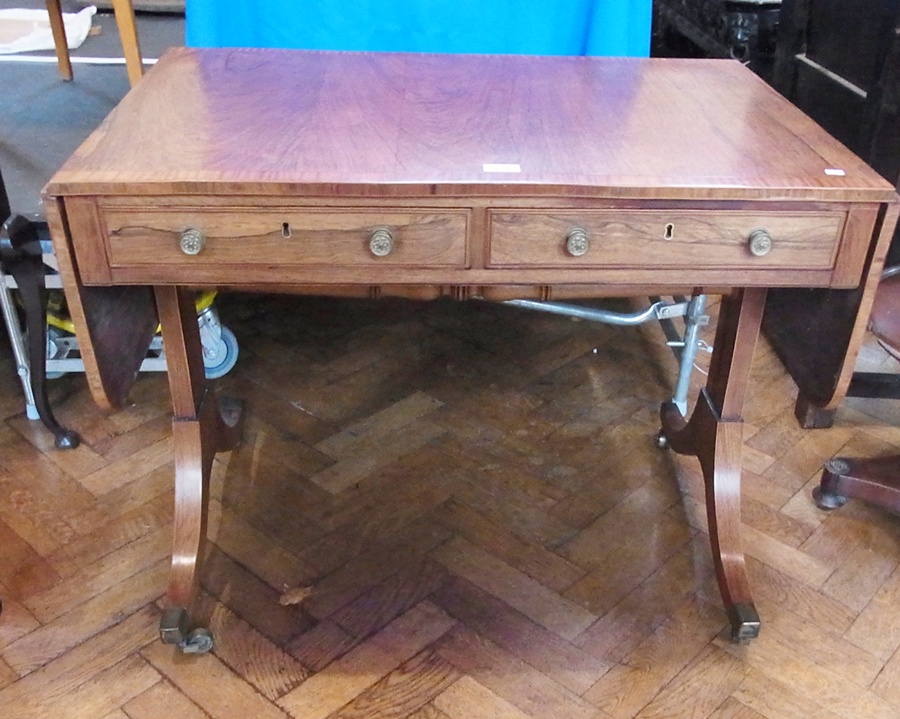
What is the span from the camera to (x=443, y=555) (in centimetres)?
147

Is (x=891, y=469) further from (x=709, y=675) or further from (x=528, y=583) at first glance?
(x=528, y=583)

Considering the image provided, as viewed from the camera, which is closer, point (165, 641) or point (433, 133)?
point (433, 133)

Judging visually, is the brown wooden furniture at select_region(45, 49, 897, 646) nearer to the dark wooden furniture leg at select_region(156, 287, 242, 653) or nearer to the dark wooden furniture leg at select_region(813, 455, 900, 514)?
the dark wooden furniture leg at select_region(156, 287, 242, 653)

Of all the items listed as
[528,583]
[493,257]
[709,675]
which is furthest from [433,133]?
[709,675]

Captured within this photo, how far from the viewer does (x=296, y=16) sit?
72.6 inches

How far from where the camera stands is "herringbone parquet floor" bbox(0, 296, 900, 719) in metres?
1.24

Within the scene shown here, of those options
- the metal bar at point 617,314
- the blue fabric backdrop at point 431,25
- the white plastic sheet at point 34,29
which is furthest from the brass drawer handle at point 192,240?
the white plastic sheet at point 34,29

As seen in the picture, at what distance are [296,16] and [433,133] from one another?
925 mm

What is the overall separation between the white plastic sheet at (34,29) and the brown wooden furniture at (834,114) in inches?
92.6

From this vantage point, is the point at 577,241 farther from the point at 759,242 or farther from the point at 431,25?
the point at 431,25

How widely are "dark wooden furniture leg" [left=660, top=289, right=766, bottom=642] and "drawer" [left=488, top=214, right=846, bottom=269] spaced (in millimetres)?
244

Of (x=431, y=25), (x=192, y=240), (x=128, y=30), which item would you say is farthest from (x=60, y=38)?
(x=192, y=240)

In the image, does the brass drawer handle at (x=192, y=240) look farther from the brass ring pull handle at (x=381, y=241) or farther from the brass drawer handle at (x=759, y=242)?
the brass drawer handle at (x=759, y=242)

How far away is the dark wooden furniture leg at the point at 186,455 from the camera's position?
1.26 metres
